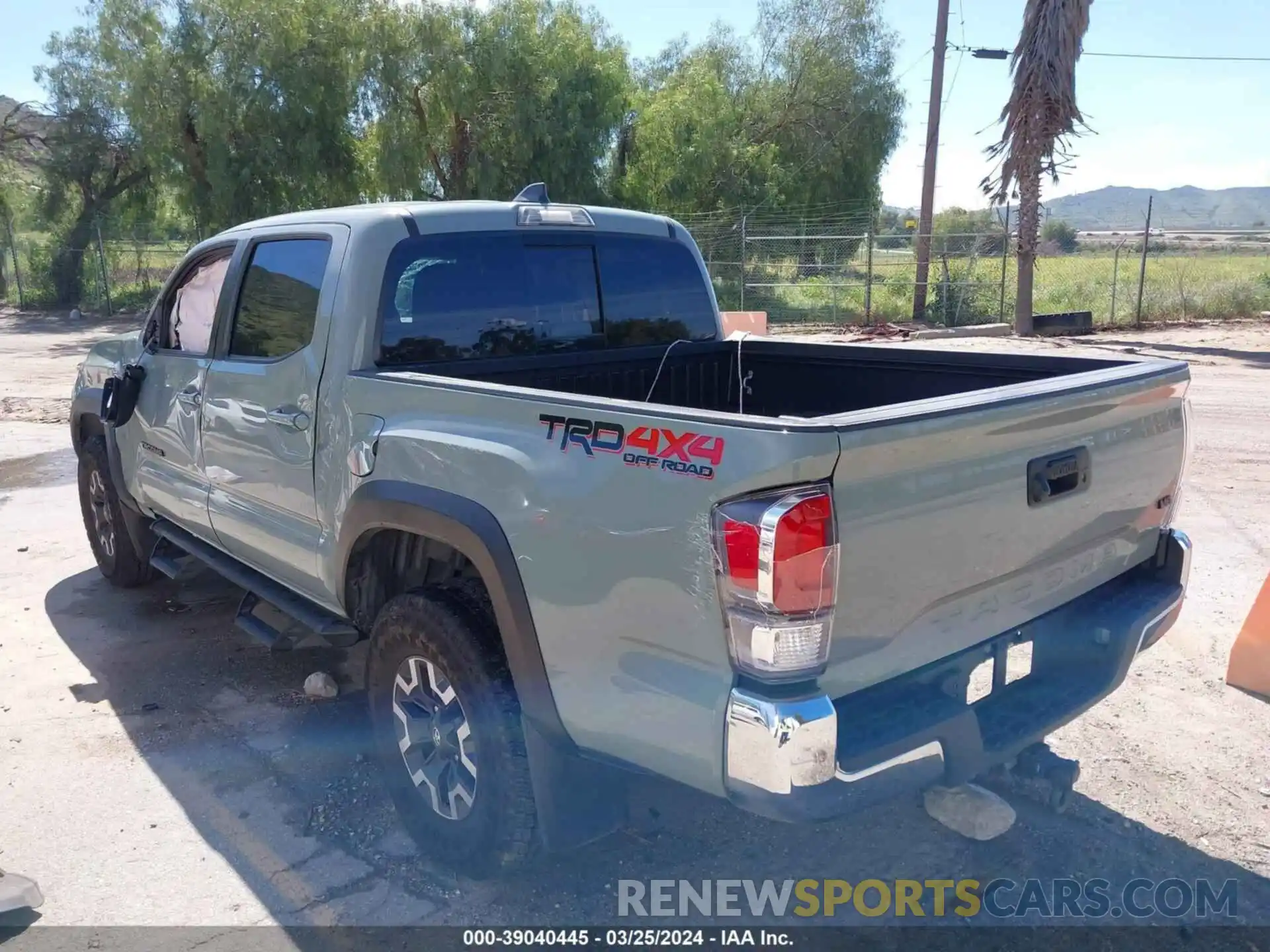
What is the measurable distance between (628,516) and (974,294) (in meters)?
21.1

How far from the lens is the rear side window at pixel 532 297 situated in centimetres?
359

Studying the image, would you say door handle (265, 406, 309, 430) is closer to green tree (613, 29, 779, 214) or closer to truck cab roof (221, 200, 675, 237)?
truck cab roof (221, 200, 675, 237)

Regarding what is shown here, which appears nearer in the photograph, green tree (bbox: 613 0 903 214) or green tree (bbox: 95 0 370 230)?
green tree (bbox: 95 0 370 230)

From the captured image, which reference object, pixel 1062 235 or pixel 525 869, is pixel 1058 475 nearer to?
pixel 525 869

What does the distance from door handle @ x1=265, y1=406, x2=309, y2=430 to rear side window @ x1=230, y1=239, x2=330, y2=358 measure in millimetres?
218

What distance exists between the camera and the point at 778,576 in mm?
2143

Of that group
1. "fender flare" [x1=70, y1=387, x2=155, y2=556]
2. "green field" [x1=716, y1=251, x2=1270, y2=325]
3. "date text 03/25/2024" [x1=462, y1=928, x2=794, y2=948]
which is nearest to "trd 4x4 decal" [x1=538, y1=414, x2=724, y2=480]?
"date text 03/25/2024" [x1=462, y1=928, x2=794, y2=948]

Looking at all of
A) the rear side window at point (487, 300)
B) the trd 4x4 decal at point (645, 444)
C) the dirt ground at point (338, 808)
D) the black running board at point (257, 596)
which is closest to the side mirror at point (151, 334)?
the black running board at point (257, 596)

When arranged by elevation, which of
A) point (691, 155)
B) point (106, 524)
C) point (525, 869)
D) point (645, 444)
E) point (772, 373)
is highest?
point (691, 155)

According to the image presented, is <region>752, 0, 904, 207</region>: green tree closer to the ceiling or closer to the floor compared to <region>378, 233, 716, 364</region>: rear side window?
closer to the ceiling

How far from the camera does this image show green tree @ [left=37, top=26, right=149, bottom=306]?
28391 millimetres

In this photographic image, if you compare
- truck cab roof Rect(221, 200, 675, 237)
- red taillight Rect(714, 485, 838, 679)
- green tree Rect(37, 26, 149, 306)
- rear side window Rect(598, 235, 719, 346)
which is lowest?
red taillight Rect(714, 485, 838, 679)

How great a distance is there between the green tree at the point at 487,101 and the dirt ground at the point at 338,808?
21539mm

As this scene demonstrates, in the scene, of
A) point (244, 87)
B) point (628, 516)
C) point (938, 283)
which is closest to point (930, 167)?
point (938, 283)
